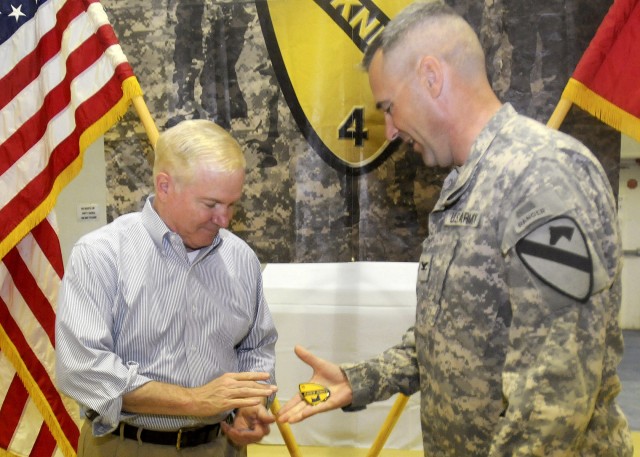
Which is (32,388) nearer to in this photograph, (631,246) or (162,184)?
(162,184)

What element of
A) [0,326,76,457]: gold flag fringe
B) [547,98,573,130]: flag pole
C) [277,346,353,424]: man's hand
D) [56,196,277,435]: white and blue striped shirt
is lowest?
[0,326,76,457]: gold flag fringe

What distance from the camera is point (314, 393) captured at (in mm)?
1476

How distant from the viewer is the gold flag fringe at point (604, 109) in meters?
2.10

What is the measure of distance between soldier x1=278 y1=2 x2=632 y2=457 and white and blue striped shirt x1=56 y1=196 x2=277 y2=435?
0.25m

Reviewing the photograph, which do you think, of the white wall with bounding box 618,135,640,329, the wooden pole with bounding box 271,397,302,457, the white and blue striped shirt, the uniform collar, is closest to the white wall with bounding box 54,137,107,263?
the wooden pole with bounding box 271,397,302,457

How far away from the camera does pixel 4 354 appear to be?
242cm

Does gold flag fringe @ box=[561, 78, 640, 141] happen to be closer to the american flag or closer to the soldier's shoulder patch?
the soldier's shoulder patch

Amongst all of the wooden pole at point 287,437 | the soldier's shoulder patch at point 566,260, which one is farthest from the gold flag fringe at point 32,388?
the soldier's shoulder patch at point 566,260

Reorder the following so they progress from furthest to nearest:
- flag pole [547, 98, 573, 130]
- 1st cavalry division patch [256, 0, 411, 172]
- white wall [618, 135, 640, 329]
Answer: white wall [618, 135, 640, 329]
1st cavalry division patch [256, 0, 411, 172]
flag pole [547, 98, 573, 130]

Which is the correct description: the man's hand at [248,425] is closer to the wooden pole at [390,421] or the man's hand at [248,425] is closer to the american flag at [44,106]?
the wooden pole at [390,421]

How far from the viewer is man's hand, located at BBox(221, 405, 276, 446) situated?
5.07 feet

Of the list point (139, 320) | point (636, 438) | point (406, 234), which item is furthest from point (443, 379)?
point (636, 438)

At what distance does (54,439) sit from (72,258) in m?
1.46

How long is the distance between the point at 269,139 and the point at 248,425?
152cm
